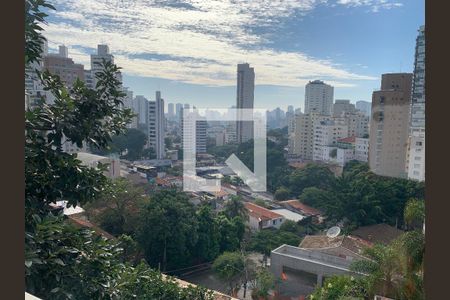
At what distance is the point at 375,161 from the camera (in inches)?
381

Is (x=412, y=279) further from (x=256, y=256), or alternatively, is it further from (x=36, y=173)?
(x=256, y=256)

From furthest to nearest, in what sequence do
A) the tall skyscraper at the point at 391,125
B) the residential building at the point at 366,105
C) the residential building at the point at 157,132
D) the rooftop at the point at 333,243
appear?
the residential building at the point at 157,132
the residential building at the point at 366,105
the tall skyscraper at the point at 391,125
the rooftop at the point at 333,243

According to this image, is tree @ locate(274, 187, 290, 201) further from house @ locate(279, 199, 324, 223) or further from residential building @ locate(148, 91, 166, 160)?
residential building @ locate(148, 91, 166, 160)

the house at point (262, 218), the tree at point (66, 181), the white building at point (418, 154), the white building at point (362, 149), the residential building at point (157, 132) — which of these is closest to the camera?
the white building at point (418, 154)

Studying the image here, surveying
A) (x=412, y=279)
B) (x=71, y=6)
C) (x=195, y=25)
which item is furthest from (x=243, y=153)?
(x=412, y=279)

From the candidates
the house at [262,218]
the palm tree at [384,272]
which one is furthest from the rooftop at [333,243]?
the palm tree at [384,272]

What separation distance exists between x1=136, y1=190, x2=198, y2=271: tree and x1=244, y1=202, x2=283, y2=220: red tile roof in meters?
2.46

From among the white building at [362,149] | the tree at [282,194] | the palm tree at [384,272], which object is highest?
the white building at [362,149]

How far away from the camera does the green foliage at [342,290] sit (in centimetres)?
350

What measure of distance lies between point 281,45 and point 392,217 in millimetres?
5486

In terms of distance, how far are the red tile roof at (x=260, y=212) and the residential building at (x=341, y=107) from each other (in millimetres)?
5037

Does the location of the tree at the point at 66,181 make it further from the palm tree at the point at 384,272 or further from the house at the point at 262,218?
the house at the point at 262,218

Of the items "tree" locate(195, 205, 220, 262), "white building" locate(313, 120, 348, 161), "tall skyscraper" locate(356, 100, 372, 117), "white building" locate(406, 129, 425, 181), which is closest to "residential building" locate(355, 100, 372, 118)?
"tall skyscraper" locate(356, 100, 372, 117)

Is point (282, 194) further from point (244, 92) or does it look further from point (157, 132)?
point (157, 132)
